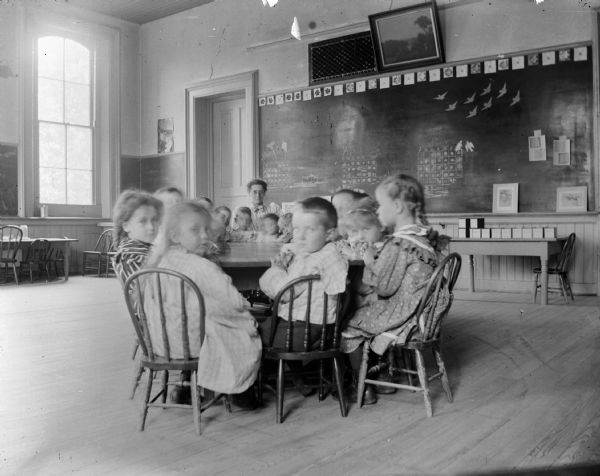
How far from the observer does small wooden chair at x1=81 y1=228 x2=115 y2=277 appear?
842 centimetres

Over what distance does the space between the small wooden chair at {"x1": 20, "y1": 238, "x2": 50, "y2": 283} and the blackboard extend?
3224mm

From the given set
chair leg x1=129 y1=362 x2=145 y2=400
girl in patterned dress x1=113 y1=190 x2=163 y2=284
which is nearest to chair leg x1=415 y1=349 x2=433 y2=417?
chair leg x1=129 y1=362 x2=145 y2=400

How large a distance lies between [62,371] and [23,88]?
20.5 feet

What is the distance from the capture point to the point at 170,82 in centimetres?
895

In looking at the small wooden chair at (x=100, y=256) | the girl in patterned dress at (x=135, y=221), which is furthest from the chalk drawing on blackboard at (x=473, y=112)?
the small wooden chair at (x=100, y=256)

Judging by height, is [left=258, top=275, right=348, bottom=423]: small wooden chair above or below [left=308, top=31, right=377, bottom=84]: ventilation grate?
below

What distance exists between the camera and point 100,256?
27.8 ft

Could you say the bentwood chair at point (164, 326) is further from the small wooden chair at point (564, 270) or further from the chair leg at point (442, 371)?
the small wooden chair at point (564, 270)

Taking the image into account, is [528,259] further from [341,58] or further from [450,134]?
[341,58]

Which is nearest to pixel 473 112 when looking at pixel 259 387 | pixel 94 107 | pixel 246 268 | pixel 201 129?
pixel 201 129

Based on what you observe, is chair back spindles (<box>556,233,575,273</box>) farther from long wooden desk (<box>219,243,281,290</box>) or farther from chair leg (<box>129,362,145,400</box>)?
chair leg (<box>129,362,145,400</box>)

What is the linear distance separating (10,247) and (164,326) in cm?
641

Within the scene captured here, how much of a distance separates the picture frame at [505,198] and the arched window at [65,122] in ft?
19.7

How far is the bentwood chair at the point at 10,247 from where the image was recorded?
711cm
